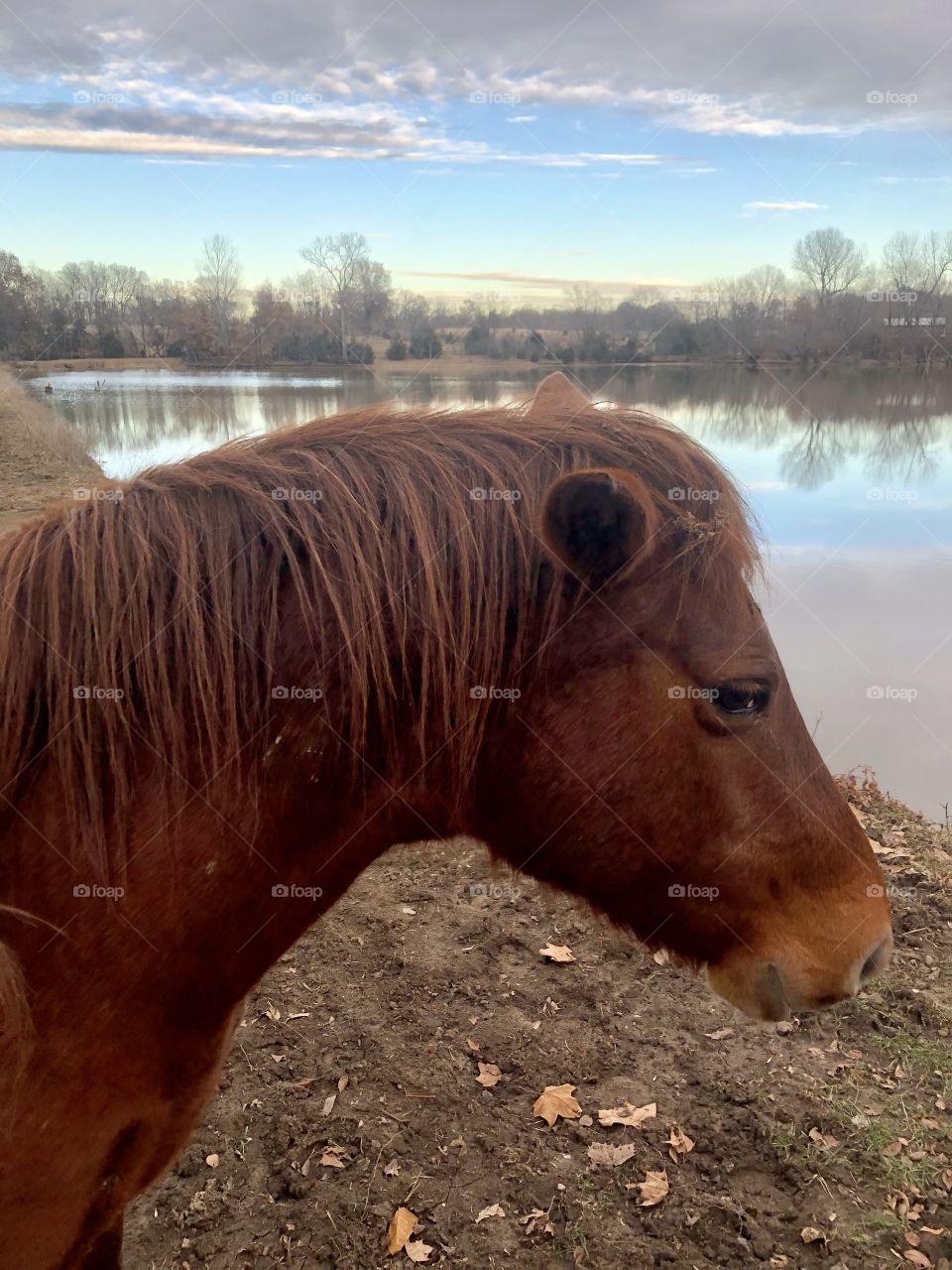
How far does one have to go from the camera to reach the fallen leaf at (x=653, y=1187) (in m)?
2.95

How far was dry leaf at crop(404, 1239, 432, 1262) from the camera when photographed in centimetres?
277

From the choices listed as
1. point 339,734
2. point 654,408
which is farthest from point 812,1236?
point 654,408

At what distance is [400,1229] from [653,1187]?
1.00 metres

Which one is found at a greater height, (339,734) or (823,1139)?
(339,734)

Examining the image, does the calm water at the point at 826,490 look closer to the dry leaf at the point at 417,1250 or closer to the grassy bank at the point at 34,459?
the grassy bank at the point at 34,459

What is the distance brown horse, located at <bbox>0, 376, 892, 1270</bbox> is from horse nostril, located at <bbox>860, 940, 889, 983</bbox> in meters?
0.04

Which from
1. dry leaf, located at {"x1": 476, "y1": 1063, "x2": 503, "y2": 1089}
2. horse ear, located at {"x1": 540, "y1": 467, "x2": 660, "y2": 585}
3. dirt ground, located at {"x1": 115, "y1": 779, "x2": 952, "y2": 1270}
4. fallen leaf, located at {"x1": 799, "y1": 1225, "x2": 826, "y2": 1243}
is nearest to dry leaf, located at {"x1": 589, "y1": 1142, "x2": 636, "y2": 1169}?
dirt ground, located at {"x1": 115, "y1": 779, "x2": 952, "y2": 1270}

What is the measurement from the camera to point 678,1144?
319cm

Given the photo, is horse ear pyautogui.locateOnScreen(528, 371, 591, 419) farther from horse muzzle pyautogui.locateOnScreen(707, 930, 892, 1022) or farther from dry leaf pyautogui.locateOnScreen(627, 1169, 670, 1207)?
dry leaf pyautogui.locateOnScreen(627, 1169, 670, 1207)

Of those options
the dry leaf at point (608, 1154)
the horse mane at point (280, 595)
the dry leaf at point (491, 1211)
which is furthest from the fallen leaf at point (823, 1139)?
the horse mane at point (280, 595)

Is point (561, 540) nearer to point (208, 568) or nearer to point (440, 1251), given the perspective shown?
point (208, 568)

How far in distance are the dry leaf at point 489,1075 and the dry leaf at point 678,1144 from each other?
0.80 metres

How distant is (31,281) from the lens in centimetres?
1897

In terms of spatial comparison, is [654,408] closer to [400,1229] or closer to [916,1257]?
[916,1257]
